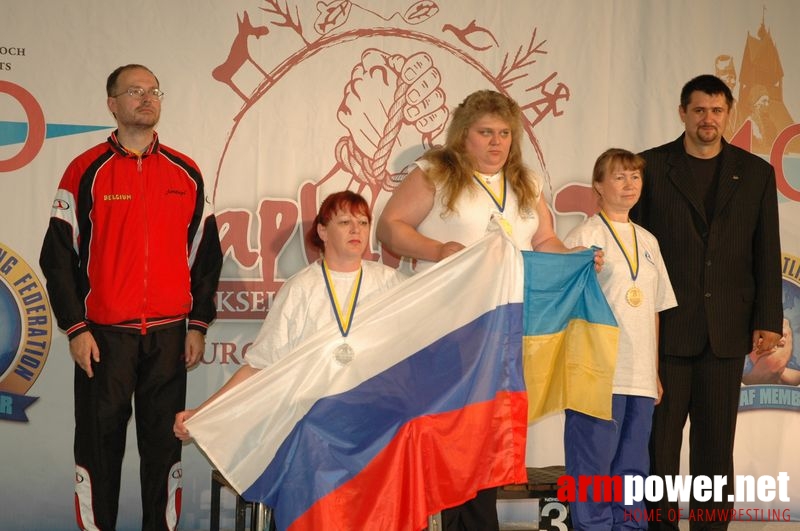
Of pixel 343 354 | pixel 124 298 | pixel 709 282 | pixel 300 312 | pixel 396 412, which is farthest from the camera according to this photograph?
pixel 709 282

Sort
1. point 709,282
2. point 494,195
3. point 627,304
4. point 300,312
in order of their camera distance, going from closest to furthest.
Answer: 1. point 300,312
2. point 494,195
3. point 627,304
4. point 709,282

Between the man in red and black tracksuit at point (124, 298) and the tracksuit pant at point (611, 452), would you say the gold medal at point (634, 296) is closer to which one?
the tracksuit pant at point (611, 452)

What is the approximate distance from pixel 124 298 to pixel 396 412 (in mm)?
1188

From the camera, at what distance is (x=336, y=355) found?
2.94 m

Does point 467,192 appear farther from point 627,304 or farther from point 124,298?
point 124,298

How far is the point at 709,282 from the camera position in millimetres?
3656

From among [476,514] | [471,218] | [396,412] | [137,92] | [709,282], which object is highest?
[137,92]

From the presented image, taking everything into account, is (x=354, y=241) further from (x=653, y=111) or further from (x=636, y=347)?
(x=653, y=111)

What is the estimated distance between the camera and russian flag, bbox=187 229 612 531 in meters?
2.72

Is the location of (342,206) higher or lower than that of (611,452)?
higher

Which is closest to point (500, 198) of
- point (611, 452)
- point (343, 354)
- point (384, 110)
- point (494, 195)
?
point (494, 195)

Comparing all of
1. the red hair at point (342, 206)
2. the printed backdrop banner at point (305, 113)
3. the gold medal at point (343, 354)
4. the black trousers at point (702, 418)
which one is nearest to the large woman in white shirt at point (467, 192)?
the red hair at point (342, 206)

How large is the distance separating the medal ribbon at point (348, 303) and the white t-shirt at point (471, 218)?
0.86ft

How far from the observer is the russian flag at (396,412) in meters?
2.72
